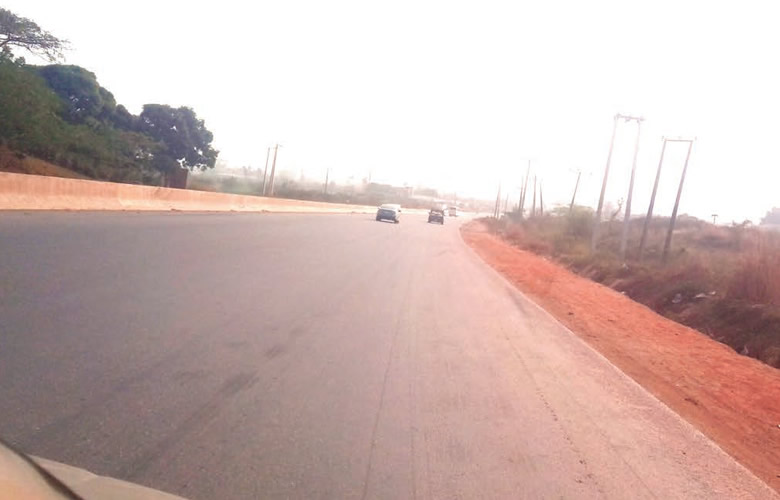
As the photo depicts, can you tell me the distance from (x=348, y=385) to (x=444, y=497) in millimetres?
2951

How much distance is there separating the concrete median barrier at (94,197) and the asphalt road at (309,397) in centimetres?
815

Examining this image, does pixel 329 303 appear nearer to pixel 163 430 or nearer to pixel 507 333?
pixel 507 333

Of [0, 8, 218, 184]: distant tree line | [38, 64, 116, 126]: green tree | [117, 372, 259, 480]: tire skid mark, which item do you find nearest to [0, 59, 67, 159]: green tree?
[0, 8, 218, 184]: distant tree line

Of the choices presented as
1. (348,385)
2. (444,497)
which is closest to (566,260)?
(348,385)

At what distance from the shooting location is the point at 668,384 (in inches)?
442

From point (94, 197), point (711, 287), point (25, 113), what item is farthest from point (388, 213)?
point (711, 287)

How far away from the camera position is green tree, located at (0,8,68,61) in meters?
43.2

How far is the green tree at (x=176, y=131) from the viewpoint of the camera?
58.7m

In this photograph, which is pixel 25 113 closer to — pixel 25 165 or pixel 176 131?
pixel 25 165

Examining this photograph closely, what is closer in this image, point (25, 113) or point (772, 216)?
point (25, 113)

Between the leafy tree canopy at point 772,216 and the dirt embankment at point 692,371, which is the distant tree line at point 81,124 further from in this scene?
the leafy tree canopy at point 772,216

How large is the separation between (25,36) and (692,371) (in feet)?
135

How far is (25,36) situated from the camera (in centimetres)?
4369

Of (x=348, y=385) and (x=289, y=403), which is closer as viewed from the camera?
(x=289, y=403)
